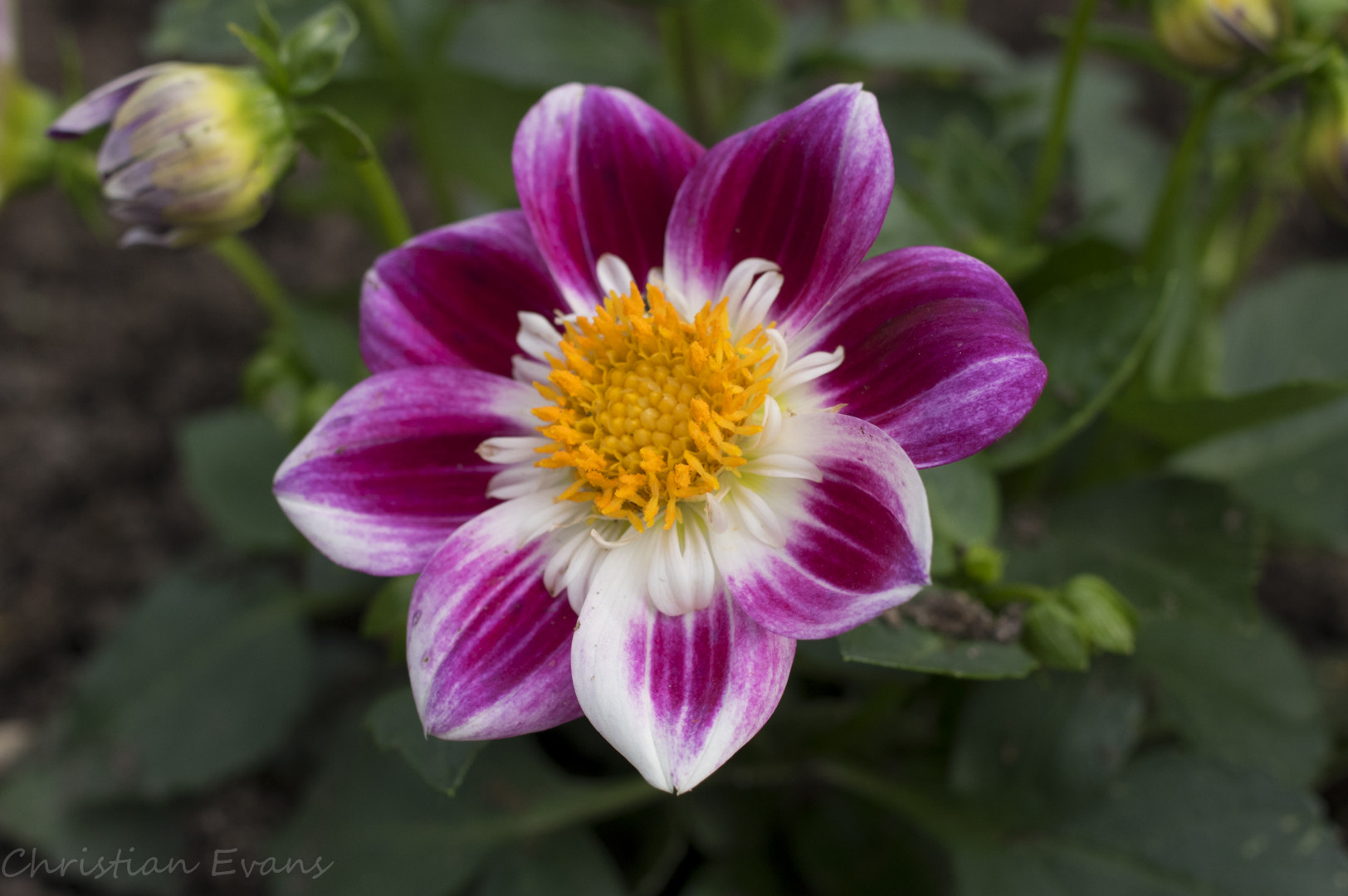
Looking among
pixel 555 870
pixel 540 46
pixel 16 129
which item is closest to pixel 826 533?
pixel 555 870

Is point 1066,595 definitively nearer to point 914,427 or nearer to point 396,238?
point 914,427

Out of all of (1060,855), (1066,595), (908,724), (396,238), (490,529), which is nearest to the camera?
(490,529)

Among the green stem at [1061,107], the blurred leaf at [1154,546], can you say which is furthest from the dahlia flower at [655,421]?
the blurred leaf at [1154,546]

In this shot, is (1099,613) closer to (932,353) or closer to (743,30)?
(932,353)

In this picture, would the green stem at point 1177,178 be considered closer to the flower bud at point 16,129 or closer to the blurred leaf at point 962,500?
the blurred leaf at point 962,500

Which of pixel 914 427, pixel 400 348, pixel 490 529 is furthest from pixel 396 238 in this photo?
pixel 914 427
